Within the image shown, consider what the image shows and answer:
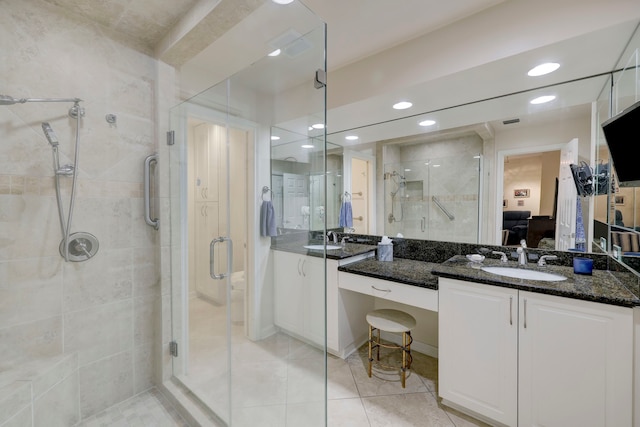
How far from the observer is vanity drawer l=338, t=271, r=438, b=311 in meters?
1.75

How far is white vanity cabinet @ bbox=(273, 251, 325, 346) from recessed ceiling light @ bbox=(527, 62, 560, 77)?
5.53 feet

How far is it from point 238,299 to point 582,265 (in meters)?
2.20

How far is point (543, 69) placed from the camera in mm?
1542

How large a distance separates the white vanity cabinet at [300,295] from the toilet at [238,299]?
262 millimetres

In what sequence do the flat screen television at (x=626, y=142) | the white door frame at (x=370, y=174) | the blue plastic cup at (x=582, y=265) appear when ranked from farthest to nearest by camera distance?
the white door frame at (x=370, y=174) < the blue plastic cup at (x=582, y=265) < the flat screen television at (x=626, y=142)

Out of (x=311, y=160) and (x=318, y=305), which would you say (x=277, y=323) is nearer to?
(x=318, y=305)

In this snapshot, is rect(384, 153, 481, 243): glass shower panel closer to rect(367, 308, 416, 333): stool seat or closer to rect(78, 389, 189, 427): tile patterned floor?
rect(367, 308, 416, 333): stool seat

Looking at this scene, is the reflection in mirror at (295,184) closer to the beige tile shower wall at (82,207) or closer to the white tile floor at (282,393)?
the white tile floor at (282,393)

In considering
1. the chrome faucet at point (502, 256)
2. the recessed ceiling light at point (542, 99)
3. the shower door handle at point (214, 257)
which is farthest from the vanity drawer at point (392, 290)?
the recessed ceiling light at point (542, 99)

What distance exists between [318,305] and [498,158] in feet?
5.70

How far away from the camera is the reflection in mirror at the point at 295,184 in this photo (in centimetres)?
169

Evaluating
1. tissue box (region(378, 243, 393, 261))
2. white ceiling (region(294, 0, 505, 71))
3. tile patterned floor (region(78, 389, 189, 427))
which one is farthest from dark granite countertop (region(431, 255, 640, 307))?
tile patterned floor (region(78, 389, 189, 427))

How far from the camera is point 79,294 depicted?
159 cm

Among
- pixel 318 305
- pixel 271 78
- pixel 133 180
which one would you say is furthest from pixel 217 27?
pixel 318 305
